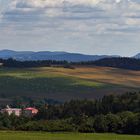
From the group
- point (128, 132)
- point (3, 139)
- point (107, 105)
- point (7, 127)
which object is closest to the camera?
point (3, 139)

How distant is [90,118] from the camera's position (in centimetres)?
11131

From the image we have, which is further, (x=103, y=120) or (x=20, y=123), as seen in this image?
(x=20, y=123)

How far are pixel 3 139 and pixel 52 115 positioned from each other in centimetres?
6367

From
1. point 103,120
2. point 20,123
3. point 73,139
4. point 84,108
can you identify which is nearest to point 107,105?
point 84,108

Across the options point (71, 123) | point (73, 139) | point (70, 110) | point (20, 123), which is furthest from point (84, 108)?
point (73, 139)

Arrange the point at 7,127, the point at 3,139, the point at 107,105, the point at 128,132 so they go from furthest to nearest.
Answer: the point at 107,105
the point at 7,127
the point at 128,132
the point at 3,139

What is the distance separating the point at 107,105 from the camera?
442 feet

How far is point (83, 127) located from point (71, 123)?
4666 mm

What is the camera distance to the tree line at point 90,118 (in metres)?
103

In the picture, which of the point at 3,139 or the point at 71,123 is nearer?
the point at 3,139

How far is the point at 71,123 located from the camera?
108 m

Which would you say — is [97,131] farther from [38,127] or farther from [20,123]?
[20,123]

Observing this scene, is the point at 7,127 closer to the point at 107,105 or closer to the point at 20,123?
the point at 20,123

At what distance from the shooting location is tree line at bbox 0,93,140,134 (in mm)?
102938
